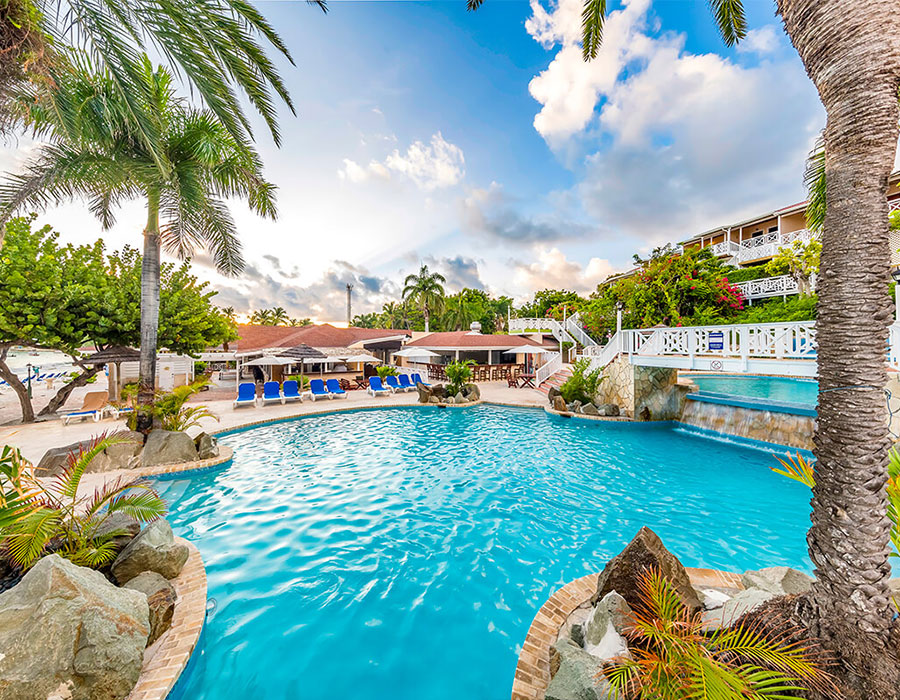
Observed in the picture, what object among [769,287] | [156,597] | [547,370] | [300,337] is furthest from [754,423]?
[300,337]

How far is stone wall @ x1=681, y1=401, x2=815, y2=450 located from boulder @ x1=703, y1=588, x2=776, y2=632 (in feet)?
26.0

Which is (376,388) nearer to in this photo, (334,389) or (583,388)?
(334,389)

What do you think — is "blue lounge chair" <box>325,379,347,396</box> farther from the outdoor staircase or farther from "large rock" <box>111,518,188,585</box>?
"large rock" <box>111,518,188,585</box>

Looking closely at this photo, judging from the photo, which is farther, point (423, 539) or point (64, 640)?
point (423, 539)

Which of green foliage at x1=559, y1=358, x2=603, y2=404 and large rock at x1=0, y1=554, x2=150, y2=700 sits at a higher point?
green foliage at x1=559, y1=358, x2=603, y2=404

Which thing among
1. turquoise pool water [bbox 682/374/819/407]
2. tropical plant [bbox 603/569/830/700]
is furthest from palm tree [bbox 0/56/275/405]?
turquoise pool water [bbox 682/374/819/407]

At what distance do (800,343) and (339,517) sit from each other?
11311 millimetres

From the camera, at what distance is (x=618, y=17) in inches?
316

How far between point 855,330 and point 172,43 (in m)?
8.36

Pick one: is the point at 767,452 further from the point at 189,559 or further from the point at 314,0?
the point at 314,0

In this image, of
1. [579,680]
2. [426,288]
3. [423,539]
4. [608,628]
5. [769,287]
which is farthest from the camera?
[426,288]

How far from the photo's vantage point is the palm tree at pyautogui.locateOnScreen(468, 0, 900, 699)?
7.19 ft

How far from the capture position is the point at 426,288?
37875mm

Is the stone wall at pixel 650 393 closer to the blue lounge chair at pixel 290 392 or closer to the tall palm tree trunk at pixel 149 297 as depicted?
the blue lounge chair at pixel 290 392
